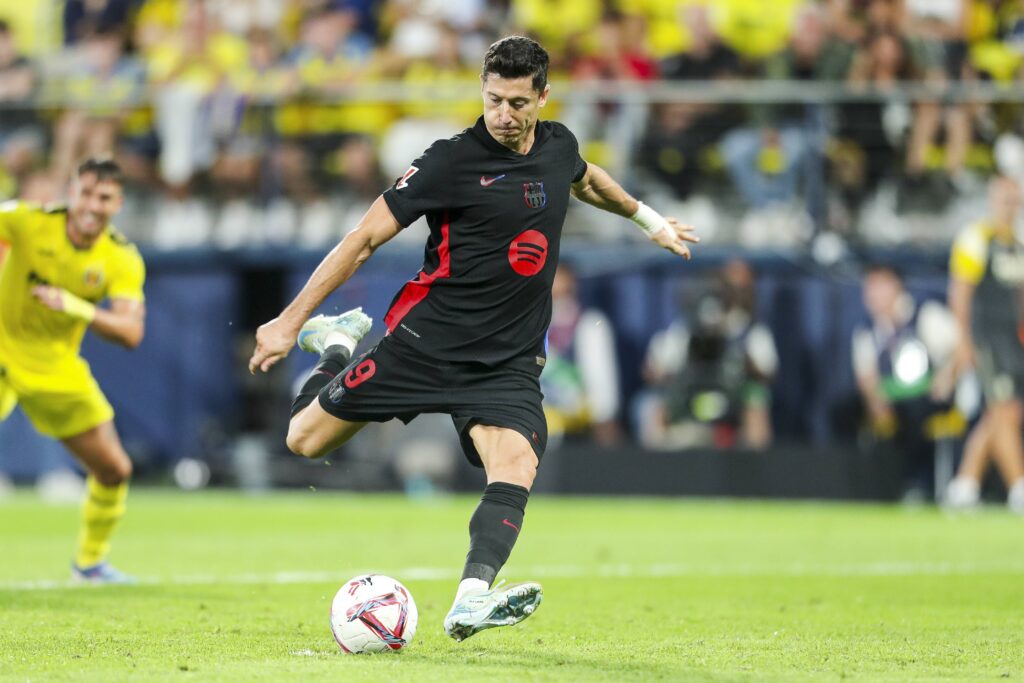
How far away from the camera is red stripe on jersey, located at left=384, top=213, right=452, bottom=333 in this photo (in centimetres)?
704

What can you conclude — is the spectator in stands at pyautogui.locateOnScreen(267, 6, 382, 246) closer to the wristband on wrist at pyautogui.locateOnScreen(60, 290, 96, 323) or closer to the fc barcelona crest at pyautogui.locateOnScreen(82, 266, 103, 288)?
the fc barcelona crest at pyautogui.locateOnScreen(82, 266, 103, 288)

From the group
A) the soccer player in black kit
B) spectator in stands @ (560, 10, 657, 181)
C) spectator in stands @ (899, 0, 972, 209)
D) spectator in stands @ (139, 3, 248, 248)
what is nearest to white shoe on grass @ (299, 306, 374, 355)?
the soccer player in black kit

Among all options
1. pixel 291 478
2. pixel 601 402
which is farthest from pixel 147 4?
pixel 601 402

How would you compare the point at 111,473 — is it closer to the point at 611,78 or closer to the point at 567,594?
the point at 567,594

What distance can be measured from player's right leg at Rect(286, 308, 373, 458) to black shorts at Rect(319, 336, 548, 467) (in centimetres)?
18

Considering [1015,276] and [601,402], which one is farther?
[601,402]

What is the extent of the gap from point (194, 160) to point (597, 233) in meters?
4.83

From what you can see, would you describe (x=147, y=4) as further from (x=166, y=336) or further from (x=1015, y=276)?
(x=1015, y=276)

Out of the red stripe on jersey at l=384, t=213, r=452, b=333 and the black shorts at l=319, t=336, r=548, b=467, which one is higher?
the red stripe on jersey at l=384, t=213, r=452, b=333

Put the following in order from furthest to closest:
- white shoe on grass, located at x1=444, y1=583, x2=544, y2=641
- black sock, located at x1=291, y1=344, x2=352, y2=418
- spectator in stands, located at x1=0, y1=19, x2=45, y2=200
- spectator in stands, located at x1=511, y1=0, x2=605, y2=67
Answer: spectator in stands, located at x1=0, y1=19, x2=45, y2=200, spectator in stands, located at x1=511, y1=0, x2=605, y2=67, black sock, located at x1=291, y1=344, x2=352, y2=418, white shoe on grass, located at x1=444, y1=583, x2=544, y2=641

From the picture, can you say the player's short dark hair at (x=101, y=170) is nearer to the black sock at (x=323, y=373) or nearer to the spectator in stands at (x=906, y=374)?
the black sock at (x=323, y=373)

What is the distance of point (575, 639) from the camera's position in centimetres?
720

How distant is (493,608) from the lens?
617 centimetres

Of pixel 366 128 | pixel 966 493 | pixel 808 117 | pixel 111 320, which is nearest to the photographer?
pixel 111 320
